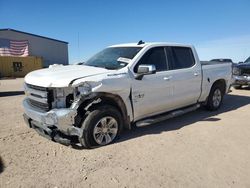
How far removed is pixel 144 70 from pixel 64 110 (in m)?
1.67

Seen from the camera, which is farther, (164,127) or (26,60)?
(26,60)

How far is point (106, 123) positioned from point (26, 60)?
84.7 ft

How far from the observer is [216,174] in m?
3.51

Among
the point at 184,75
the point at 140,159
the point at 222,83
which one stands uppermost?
the point at 184,75

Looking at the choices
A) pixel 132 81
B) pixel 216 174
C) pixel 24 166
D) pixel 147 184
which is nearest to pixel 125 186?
pixel 147 184

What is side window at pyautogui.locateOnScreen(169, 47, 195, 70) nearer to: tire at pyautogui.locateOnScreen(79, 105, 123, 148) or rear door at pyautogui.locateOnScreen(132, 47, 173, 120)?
rear door at pyautogui.locateOnScreen(132, 47, 173, 120)

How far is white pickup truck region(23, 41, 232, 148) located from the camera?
161 inches

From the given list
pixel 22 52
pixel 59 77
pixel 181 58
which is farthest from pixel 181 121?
pixel 22 52

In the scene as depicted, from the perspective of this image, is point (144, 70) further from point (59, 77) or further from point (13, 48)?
point (13, 48)

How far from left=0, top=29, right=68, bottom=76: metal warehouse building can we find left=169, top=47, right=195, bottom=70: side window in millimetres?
24269

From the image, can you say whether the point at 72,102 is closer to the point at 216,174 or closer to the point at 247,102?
the point at 216,174

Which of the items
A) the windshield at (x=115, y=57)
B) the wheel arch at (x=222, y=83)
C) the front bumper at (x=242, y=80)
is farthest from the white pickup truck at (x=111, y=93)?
the front bumper at (x=242, y=80)

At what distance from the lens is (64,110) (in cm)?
403

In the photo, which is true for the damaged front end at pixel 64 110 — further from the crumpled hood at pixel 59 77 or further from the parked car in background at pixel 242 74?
the parked car in background at pixel 242 74
